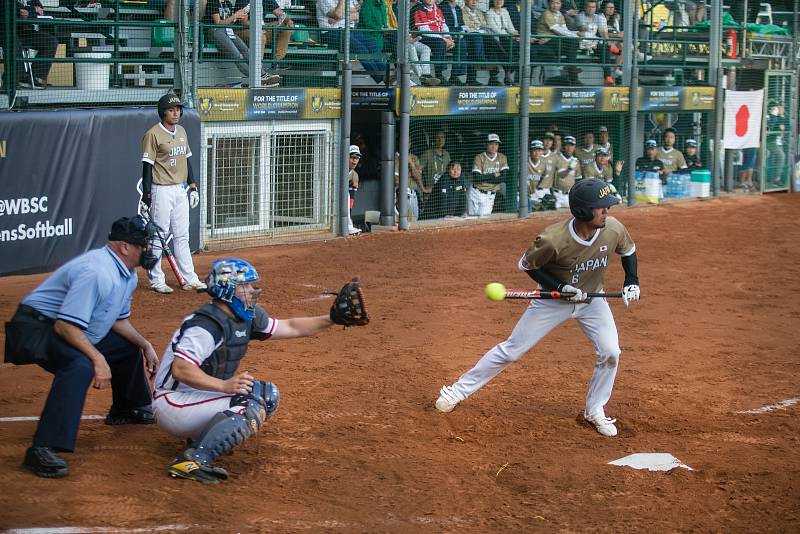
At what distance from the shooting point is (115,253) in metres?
6.33

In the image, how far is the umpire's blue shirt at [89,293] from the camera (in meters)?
6.08

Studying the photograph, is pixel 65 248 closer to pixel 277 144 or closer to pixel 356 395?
pixel 277 144

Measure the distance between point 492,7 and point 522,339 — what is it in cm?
1323

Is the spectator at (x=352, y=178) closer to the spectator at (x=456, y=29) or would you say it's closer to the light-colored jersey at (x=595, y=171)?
the spectator at (x=456, y=29)

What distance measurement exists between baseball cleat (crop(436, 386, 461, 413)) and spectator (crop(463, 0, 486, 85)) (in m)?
12.2

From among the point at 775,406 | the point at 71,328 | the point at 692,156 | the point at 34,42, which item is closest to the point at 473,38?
the point at 692,156

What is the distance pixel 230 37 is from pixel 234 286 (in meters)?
10.8

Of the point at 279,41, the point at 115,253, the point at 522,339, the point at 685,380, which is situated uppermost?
the point at 279,41

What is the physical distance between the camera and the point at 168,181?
12.1 metres

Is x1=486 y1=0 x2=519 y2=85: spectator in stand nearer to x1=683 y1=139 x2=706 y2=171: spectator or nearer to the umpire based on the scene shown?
x1=683 y1=139 x2=706 y2=171: spectator

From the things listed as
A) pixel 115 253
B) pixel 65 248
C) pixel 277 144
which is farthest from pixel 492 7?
pixel 115 253

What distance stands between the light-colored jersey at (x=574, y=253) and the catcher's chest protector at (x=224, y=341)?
217 cm

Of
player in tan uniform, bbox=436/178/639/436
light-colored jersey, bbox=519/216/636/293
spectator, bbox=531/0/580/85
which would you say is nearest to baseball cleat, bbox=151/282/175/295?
player in tan uniform, bbox=436/178/639/436

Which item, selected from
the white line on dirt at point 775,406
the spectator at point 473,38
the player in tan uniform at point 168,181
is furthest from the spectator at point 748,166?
the white line on dirt at point 775,406
